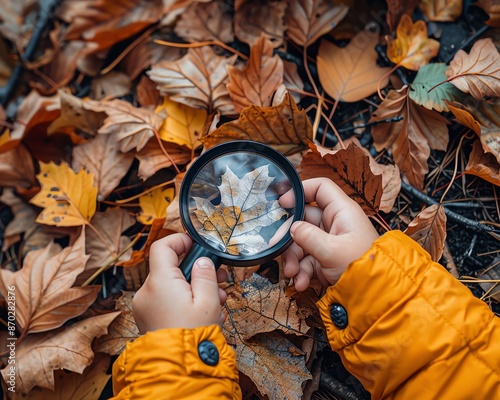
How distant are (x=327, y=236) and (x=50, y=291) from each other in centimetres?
109

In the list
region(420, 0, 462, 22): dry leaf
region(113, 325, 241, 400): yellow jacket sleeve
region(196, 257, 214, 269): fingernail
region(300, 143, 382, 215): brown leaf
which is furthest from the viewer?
region(420, 0, 462, 22): dry leaf

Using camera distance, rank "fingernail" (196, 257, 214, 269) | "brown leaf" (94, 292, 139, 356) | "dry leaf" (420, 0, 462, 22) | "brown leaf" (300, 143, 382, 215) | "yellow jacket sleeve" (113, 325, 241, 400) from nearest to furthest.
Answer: "yellow jacket sleeve" (113, 325, 241, 400), "fingernail" (196, 257, 214, 269), "brown leaf" (300, 143, 382, 215), "brown leaf" (94, 292, 139, 356), "dry leaf" (420, 0, 462, 22)

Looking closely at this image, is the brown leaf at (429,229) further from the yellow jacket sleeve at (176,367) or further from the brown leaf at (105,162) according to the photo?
the brown leaf at (105,162)

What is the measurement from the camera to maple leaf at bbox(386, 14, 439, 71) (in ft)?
6.47

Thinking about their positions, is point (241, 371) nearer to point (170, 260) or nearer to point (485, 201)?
point (170, 260)

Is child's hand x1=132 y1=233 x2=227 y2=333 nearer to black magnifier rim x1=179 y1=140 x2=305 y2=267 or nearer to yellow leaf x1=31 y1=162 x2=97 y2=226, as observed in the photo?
black magnifier rim x1=179 y1=140 x2=305 y2=267

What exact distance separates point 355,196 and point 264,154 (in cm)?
38

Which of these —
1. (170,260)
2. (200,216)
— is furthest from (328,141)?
(170,260)

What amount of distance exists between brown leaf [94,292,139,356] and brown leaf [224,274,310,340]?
37 cm

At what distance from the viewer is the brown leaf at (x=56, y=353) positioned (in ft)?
5.65

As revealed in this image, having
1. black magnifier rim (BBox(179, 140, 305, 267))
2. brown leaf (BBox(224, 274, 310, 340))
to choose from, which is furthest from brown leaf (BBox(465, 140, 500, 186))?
brown leaf (BBox(224, 274, 310, 340))

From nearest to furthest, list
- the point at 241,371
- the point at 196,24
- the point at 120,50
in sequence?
the point at 241,371 < the point at 196,24 < the point at 120,50

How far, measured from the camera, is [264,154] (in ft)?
5.30

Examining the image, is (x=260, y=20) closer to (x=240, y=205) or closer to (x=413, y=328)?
(x=240, y=205)
